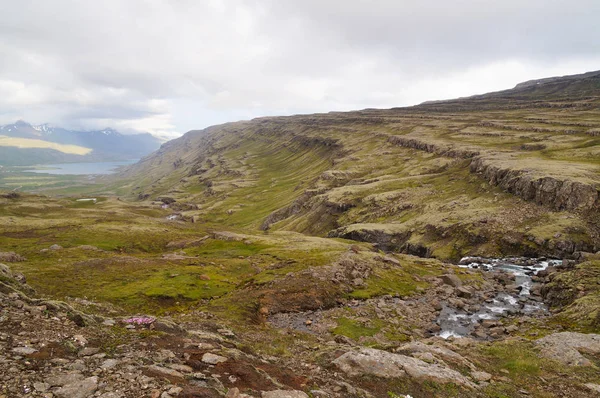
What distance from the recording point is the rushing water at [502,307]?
4166 centimetres

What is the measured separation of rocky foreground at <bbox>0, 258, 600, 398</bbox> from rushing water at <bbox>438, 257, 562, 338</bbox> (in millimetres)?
14817

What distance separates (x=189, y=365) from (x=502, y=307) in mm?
48884

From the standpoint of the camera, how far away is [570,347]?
27.6 m

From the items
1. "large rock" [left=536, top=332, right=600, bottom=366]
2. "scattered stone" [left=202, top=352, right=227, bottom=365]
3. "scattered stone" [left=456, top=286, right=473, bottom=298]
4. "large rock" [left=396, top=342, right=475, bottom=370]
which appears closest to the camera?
"scattered stone" [left=202, top=352, right=227, bottom=365]

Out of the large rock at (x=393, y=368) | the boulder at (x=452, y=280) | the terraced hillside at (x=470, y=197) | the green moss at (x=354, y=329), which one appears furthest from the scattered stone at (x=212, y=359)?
the terraced hillside at (x=470, y=197)

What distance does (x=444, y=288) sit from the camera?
54000mm

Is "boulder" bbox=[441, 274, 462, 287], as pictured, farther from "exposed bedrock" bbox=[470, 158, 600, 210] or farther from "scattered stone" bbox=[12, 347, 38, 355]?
"scattered stone" bbox=[12, 347, 38, 355]

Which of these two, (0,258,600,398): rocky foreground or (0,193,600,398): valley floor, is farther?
(0,193,600,398): valley floor

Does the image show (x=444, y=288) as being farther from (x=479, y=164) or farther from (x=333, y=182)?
(x=333, y=182)

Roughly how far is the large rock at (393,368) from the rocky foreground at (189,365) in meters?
0.07

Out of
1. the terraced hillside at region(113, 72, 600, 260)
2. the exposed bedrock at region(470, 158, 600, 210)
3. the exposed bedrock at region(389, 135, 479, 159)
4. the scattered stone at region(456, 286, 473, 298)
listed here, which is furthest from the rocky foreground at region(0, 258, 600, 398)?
the exposed bedrock at region(389, 135, 479, 159)

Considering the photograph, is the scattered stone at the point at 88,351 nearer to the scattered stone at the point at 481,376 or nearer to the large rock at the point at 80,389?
the large rock at the point at 80,389

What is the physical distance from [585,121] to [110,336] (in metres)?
232

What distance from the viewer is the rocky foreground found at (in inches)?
512
